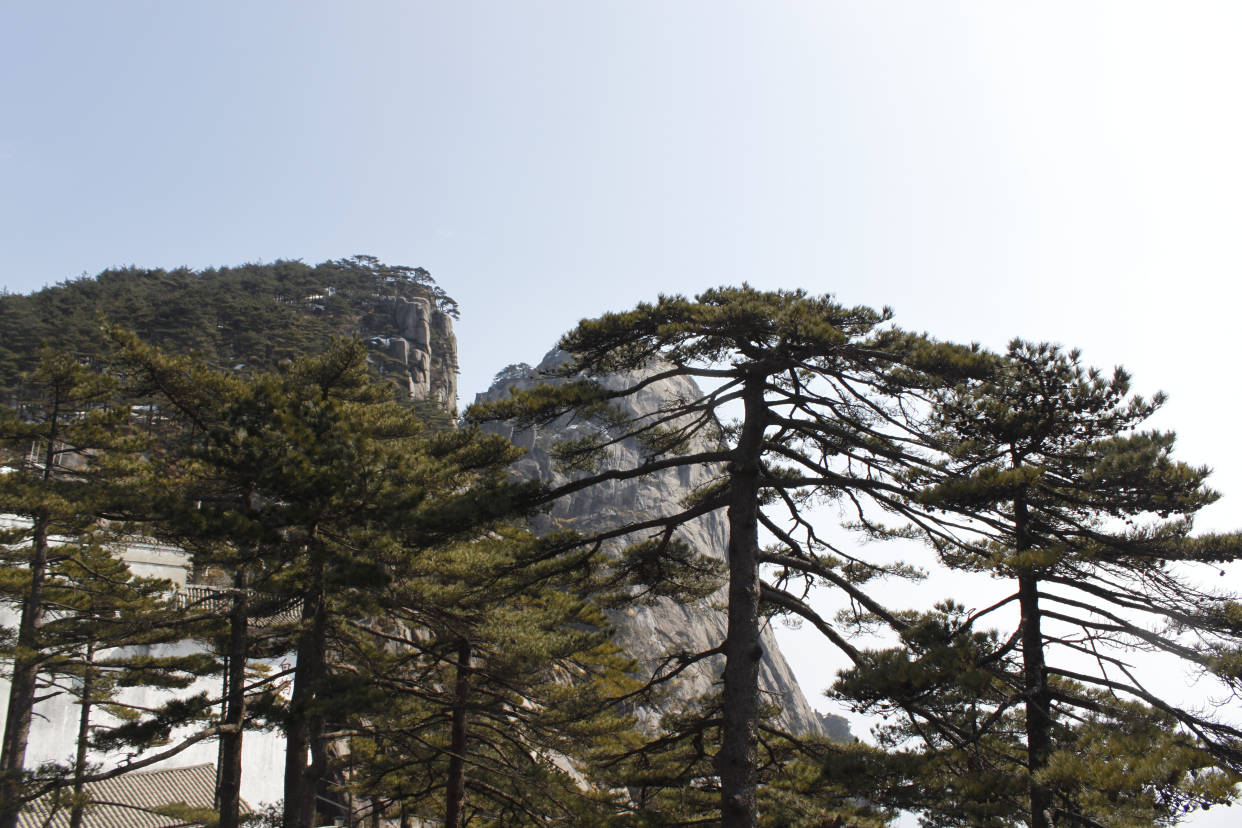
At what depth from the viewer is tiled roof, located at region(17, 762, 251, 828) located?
16.5m

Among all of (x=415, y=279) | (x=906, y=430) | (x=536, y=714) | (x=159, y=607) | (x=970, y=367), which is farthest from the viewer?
(x=415, y=279)

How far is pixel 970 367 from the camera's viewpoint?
739 cm

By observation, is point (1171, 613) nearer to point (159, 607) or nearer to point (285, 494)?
point (285, 494)

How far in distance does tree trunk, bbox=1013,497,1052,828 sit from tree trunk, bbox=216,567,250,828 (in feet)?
27.4

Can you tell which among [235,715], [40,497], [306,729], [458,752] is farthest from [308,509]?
[40,497]

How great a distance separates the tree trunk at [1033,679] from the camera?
20.4 feet

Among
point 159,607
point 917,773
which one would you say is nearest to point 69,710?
point 159,607

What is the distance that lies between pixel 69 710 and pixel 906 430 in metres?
20.8

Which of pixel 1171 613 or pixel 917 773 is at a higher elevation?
pixel 1171 613

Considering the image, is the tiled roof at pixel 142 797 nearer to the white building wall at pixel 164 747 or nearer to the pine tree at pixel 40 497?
the white building wall at pixel 164 747

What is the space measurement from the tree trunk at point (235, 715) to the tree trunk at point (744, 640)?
5.69 meters

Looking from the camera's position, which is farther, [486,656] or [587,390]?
[486,656]

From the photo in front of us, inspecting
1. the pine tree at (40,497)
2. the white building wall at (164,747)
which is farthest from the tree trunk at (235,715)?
the white building wall at (164,747)

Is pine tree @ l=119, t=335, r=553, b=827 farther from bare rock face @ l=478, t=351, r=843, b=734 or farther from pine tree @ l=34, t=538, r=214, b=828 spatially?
bare rock face @ l=478, t=351, r=843, b=734
